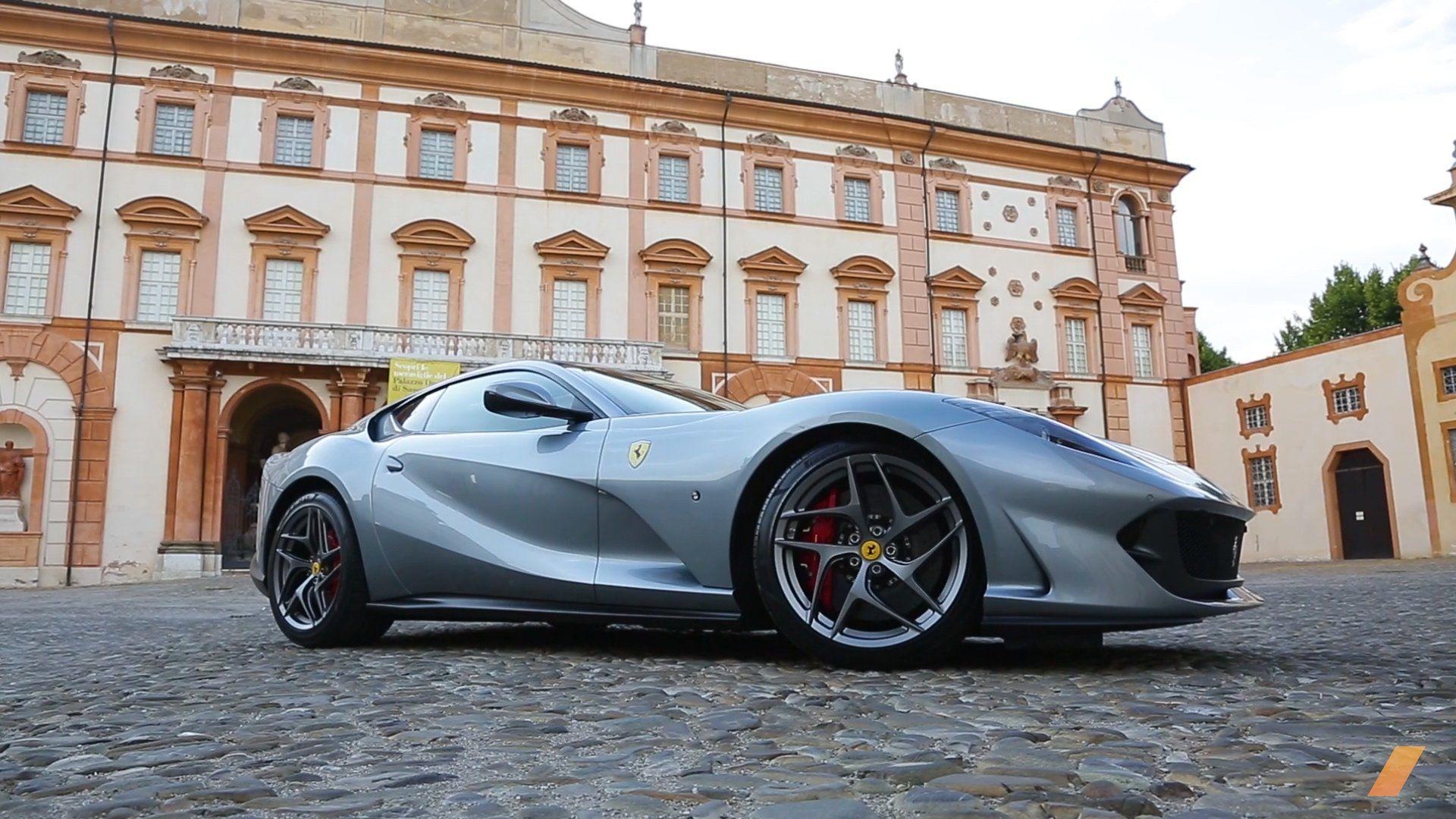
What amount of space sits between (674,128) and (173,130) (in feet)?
39.0

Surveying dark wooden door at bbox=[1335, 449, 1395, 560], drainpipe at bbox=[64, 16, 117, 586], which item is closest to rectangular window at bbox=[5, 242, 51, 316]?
drainpipe at bbox=[64, 16, 117, 586]

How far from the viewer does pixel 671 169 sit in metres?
25.7

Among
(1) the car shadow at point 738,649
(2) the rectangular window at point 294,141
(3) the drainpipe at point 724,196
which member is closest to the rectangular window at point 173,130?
(2) the rectangular window at point 294,141

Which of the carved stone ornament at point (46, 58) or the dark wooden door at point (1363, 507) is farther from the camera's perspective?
the dark wooden door at point (1363, 507)

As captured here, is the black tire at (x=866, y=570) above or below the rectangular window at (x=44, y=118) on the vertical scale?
below

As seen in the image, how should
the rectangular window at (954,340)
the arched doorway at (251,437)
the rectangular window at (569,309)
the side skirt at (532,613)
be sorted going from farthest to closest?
1. the rectangular window at (954,340)
2. the rectangular window at (569,309)
3. the arched doorway at (251,437)
4. the side skirt at (532,613)

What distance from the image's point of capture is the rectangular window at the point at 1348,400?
24.2m

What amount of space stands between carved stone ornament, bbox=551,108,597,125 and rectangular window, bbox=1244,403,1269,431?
774 inches

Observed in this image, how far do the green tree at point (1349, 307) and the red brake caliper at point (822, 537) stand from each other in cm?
4266

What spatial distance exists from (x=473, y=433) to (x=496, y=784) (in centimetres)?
258

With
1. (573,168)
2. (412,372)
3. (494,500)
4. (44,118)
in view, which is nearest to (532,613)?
(494,500)

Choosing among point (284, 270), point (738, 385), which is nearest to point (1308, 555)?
point (738, 385)

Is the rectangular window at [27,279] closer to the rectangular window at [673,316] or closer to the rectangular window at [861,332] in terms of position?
A: the rectangular window at [673,316]

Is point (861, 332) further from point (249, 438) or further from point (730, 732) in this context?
point (730, 732)
